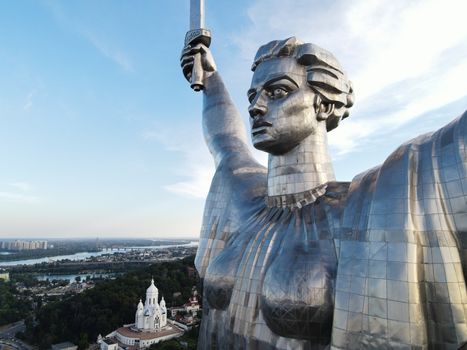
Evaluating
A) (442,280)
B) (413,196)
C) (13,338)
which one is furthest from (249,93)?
(13,338)

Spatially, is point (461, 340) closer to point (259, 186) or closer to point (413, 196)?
point (413, 196)

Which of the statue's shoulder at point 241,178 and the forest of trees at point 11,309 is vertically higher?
the statue's shoulder at point 241,178

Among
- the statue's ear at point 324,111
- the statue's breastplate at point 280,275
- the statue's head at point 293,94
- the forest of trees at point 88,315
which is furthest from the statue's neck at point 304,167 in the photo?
the forest of trees at point 88,315

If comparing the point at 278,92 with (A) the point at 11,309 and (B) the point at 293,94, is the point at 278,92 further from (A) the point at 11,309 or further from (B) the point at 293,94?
(A) the point at 11,309

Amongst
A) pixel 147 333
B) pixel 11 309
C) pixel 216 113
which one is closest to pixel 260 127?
pixel 216 113

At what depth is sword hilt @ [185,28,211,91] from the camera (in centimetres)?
980

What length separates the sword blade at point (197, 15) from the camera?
33.5 feet

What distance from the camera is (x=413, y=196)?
175 inches

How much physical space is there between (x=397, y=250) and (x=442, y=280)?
1.78ft

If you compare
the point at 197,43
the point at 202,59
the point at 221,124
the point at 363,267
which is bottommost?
the point at 363,267

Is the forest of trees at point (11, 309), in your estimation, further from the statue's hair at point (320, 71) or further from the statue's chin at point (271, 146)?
the statue's hair at point (320, 71)

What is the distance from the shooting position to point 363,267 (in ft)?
14.7

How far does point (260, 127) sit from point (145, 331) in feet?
149

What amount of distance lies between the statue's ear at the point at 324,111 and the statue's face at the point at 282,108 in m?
0.12
